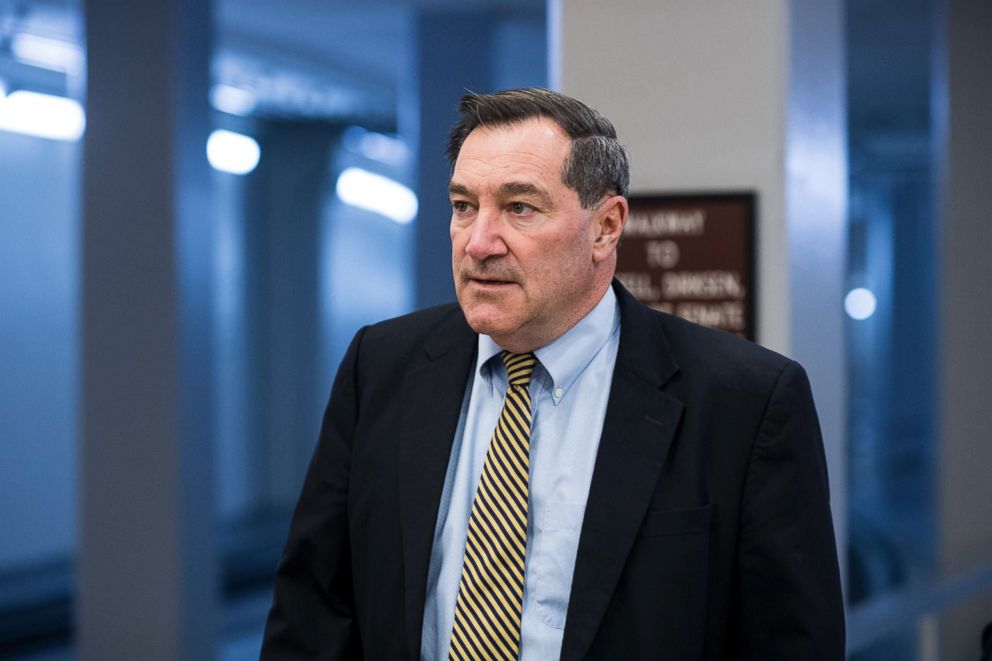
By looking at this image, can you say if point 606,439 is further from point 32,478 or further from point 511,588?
point 32,478

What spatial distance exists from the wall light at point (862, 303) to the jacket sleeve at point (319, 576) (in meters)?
24.9

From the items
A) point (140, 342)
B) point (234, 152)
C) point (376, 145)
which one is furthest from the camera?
point (376, 145)

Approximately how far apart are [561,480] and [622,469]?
0.11m

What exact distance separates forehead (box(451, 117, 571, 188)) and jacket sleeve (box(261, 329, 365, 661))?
0.54m

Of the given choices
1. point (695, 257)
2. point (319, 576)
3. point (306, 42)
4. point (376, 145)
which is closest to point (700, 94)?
point (695, 257)

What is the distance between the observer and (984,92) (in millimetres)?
6281

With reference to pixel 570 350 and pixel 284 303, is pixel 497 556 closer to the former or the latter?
pixel 570 350

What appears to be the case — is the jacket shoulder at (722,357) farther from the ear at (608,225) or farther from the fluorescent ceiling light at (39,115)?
the fluorescent ceiling light at (39,115)

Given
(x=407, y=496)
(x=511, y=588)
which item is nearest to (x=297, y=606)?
(x=407, y=496)

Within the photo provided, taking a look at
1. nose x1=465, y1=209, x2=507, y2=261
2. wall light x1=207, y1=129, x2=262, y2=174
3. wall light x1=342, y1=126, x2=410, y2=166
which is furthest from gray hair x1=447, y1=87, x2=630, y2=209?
wall light x1=342, y1=126, x2=410, y2=166

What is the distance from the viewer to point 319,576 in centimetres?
199

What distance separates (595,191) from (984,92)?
5.18 metres

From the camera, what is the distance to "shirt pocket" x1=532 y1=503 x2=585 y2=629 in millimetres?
1829

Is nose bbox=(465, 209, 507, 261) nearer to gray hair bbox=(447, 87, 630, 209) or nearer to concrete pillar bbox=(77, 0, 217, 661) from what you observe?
gray hair bbox=(447, 87, 630, 209)
